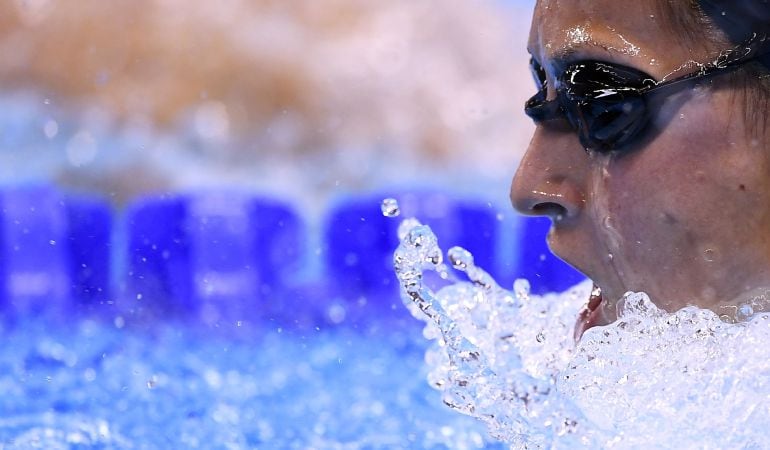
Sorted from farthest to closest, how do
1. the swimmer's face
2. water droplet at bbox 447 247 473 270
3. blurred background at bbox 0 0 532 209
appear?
1. blurred background at bbox 0 0 532 209
2. water droplet at bbox 447 247 473 270
3. the swimmer's face

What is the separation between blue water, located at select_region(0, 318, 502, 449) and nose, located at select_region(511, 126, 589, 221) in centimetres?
77

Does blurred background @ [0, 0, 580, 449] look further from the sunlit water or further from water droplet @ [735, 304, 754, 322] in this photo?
water droplet @ [735, 304, 754, 322]

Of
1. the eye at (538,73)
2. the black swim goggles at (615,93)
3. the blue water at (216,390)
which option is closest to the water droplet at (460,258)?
the blue water at (216,390)

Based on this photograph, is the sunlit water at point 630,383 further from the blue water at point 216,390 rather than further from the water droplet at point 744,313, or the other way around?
the blue water at point 216,390

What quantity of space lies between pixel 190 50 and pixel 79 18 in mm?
560

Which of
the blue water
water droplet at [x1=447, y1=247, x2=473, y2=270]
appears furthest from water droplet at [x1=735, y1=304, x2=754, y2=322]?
the blue water

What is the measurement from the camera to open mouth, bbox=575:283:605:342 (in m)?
1.25

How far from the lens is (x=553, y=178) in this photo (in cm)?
108

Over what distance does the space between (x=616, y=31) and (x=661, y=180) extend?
0.53ft

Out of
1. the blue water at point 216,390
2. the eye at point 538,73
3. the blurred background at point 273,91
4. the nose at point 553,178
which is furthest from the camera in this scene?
the blurred background at point 273,91

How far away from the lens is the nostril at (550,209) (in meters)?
1.10

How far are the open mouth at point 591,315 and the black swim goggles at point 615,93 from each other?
28 cm

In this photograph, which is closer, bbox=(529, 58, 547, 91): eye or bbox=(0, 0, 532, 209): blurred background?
bbox=(529, 58, 547, 91): eye

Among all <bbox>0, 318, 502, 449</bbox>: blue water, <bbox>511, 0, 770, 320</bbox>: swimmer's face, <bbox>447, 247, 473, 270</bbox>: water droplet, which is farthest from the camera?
<bbox>0, 318, 502, 449</bbox>: blue water
